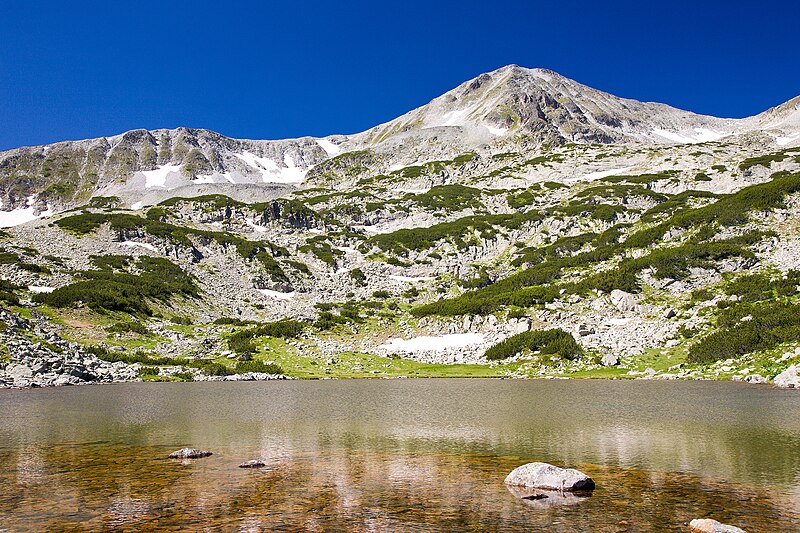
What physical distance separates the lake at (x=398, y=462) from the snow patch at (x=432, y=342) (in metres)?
41.7

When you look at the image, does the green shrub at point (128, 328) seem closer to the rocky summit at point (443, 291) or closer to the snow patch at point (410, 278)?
the rocky summit at point (443, 291)

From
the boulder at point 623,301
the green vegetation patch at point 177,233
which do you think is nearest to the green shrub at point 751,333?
the boulder at point 623,301

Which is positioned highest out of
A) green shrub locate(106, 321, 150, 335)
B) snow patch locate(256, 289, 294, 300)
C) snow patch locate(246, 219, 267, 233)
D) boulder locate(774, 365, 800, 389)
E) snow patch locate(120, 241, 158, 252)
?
snow patch locate(246, 219, 267, 233)

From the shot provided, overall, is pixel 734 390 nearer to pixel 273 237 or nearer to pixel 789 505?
pixel 789 505

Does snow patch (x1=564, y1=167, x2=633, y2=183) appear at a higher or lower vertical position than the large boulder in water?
higher

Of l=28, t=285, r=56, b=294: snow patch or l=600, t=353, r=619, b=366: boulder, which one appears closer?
l=600, t=353, r=619, b=366: boulder

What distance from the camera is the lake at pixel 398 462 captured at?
14172 millimetres

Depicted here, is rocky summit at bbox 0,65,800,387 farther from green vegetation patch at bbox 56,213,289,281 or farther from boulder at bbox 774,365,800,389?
green vegetation patch at bbox 56,213,289,281

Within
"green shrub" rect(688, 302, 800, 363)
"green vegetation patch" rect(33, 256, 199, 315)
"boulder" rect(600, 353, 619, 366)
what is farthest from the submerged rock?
"green vegetation patch" rect(33, 256, 199, 315)

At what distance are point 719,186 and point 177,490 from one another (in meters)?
167

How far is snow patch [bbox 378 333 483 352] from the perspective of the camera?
85438 millimetres

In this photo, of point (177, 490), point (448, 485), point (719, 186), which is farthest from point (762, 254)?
point (177, 490)

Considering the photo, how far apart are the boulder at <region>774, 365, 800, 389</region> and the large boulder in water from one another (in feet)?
134

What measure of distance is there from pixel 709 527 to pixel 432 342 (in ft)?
247
